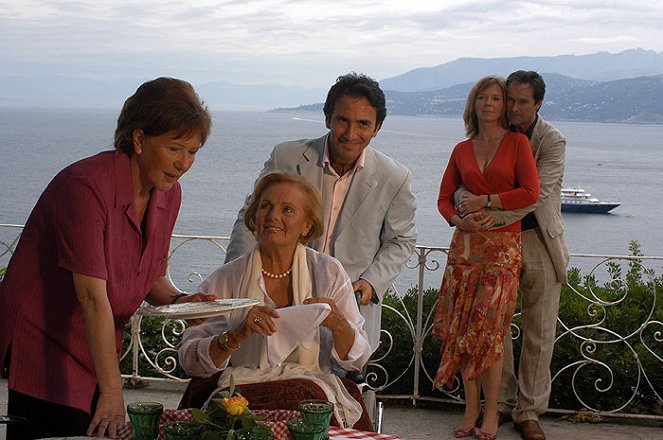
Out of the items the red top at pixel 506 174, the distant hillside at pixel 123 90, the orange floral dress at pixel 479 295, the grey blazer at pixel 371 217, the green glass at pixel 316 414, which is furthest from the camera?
the distant hillside at pixel 123 90

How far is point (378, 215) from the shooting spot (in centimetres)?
338

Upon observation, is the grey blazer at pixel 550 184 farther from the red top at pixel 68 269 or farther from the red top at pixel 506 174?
the red top at pixel 68 269

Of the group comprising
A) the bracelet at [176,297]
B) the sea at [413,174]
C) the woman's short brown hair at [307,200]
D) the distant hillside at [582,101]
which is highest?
the distant hillside at [582,101]

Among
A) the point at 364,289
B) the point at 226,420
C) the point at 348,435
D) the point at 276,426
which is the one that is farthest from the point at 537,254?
the point at 226,420

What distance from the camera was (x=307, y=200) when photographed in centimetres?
292

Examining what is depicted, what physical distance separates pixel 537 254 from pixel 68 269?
276 centimetres

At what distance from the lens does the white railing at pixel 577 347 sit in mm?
4871

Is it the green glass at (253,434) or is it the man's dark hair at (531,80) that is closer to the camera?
the green glass at (253,434)

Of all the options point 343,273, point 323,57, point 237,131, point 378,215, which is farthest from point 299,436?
point 237,131

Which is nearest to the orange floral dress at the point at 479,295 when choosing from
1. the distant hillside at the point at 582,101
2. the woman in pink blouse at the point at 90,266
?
the woman in pink blouse at the point at 90,266

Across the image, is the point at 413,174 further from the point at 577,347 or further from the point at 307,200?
the point at 307,200

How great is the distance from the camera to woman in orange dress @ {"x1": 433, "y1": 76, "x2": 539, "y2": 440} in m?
4.18

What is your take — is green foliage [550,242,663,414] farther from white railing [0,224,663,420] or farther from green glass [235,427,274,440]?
green glass [235,427,274,440]

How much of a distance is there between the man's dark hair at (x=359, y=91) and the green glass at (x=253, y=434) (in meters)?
1.72
